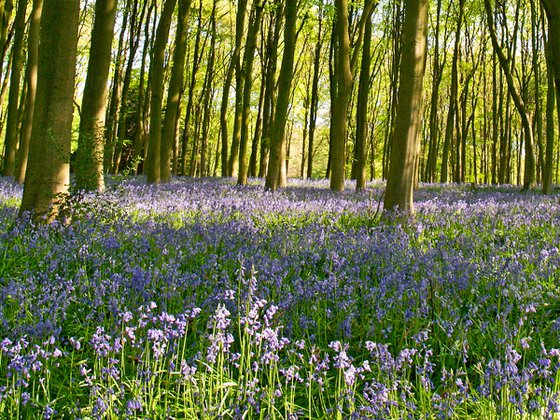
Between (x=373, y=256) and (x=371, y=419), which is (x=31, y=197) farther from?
(x=371, y=419)

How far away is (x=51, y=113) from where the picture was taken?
668 cm

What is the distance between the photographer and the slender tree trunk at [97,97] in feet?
26.0

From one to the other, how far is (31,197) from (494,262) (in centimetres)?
575

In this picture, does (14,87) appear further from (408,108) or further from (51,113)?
(408,108)

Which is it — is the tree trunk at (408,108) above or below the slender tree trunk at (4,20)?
below

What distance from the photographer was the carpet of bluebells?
240 centimetres

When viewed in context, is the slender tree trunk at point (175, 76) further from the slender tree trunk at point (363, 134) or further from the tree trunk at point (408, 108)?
the tree trunk at point (408, 108)

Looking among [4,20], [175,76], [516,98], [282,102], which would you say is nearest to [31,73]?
[175,76]

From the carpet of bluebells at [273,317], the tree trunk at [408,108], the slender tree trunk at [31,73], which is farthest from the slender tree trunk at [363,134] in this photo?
the slender tree trunk at [31,73]

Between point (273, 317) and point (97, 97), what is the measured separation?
6.49 m

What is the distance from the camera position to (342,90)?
595 inches

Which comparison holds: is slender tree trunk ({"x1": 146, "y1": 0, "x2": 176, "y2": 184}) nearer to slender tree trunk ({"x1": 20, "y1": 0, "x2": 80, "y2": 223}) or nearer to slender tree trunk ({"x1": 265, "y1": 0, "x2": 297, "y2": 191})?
slender tree trunk ({"x1": 265, "y1": 0, "x2": 297, "y2": 191})

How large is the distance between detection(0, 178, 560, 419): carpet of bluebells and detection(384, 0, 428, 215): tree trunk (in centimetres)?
60

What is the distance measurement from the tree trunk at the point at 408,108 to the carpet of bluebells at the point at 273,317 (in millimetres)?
604
